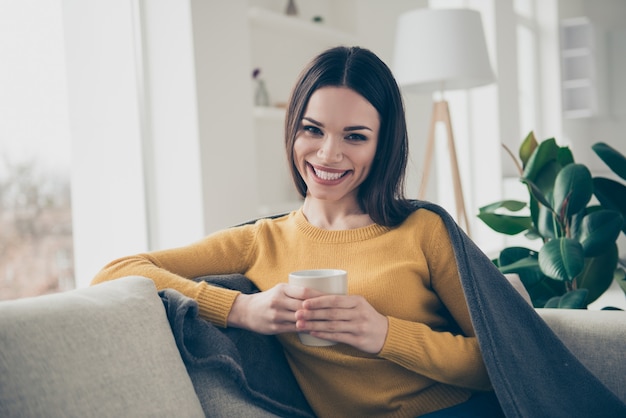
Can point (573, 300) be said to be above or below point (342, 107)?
below

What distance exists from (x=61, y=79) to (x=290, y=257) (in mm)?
1809

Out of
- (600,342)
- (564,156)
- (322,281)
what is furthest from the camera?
(564,156)

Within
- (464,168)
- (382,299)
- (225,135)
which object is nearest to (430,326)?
(382,299)

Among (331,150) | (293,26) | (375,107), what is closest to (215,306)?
(331,150)

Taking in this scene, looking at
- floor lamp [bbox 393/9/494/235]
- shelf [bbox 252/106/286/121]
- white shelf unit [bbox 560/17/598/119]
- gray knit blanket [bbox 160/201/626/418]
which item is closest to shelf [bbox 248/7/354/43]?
shelf [bbox 252/106/286/121]

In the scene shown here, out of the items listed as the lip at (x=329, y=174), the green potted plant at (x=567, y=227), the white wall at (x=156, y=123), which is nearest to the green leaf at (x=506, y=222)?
the green potted plant at (x=567, y=227)

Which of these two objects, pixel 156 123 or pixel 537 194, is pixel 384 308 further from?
pixel 156 123

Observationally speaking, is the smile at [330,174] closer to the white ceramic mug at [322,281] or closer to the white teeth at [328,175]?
the white teeth at [328,175]

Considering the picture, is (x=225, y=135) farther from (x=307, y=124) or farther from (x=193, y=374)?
(x=193, y=374)

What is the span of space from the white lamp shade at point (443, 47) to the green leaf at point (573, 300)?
4.15 feet

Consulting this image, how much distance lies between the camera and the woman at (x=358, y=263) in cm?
127

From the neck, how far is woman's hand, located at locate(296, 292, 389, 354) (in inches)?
10.7

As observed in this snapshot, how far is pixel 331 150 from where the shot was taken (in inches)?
53.7

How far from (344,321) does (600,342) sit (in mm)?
546
